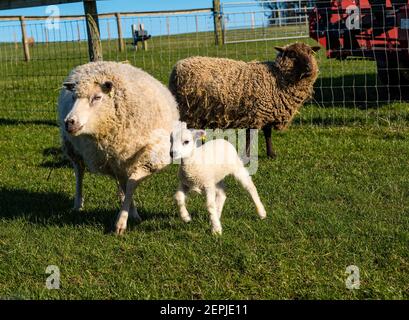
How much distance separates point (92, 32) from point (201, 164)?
4.73 m

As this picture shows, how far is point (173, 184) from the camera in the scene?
18.4 feet

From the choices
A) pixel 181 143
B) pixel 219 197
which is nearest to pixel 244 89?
pixel 219 197

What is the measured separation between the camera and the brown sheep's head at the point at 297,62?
6820 mm

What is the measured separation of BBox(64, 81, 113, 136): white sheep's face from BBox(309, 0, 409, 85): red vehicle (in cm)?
570

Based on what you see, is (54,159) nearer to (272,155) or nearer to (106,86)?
(272,155)

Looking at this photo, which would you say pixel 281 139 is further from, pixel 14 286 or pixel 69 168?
pixel 14 286

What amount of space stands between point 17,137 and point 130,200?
429cm

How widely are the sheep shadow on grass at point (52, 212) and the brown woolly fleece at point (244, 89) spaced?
83.5 inches

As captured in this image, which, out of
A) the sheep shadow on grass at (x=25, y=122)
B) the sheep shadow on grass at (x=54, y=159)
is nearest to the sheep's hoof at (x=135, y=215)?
the sheep shadow on grass at (x=54, y=159)

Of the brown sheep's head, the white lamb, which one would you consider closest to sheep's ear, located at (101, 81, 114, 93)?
the white lamb

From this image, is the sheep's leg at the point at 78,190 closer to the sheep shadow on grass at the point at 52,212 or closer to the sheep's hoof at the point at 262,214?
the sheep shadow on grass at the point at 52,212

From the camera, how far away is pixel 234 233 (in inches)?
162

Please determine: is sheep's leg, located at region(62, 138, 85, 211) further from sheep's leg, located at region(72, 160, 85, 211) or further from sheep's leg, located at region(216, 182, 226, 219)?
sheep's leg, located at region(216, 182, 226, 219)

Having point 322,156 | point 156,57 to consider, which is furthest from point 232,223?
point 156,57
